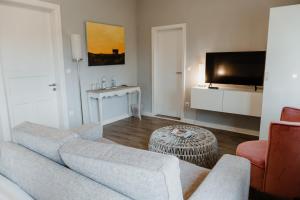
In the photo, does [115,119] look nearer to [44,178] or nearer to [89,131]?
[89,131]

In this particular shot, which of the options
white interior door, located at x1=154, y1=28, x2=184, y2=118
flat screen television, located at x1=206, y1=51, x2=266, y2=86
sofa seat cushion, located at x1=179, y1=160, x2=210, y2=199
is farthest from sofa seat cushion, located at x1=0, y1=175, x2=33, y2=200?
white interior door, located at x1=154, y1=28, x2=184, y2=118

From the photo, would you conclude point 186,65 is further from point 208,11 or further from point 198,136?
point 198,136

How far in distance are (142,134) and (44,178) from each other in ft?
9.32

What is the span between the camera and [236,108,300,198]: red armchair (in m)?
1.70

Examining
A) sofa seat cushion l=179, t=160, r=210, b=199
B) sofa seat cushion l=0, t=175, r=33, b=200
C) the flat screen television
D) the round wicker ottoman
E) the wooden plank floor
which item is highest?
the flat screen television

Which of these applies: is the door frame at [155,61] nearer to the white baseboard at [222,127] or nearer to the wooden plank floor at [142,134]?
the white baseboard at [222,127]

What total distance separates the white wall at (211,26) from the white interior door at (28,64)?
84.5 inches

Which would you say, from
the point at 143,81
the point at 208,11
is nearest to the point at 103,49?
the point at 143,81

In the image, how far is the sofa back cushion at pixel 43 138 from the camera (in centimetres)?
132

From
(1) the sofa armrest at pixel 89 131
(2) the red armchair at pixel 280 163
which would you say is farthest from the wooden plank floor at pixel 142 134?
(1) the sofa armrest at pixel 89 131

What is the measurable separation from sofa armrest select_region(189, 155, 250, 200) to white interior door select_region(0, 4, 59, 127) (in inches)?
125

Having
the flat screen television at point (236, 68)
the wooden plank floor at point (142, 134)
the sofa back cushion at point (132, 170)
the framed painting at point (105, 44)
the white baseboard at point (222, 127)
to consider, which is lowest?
the wooden plank floor at point (142, 134)

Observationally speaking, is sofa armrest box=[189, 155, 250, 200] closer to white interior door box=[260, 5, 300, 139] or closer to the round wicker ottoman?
the round wicker ottoman

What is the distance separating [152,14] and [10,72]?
3.04 metres
